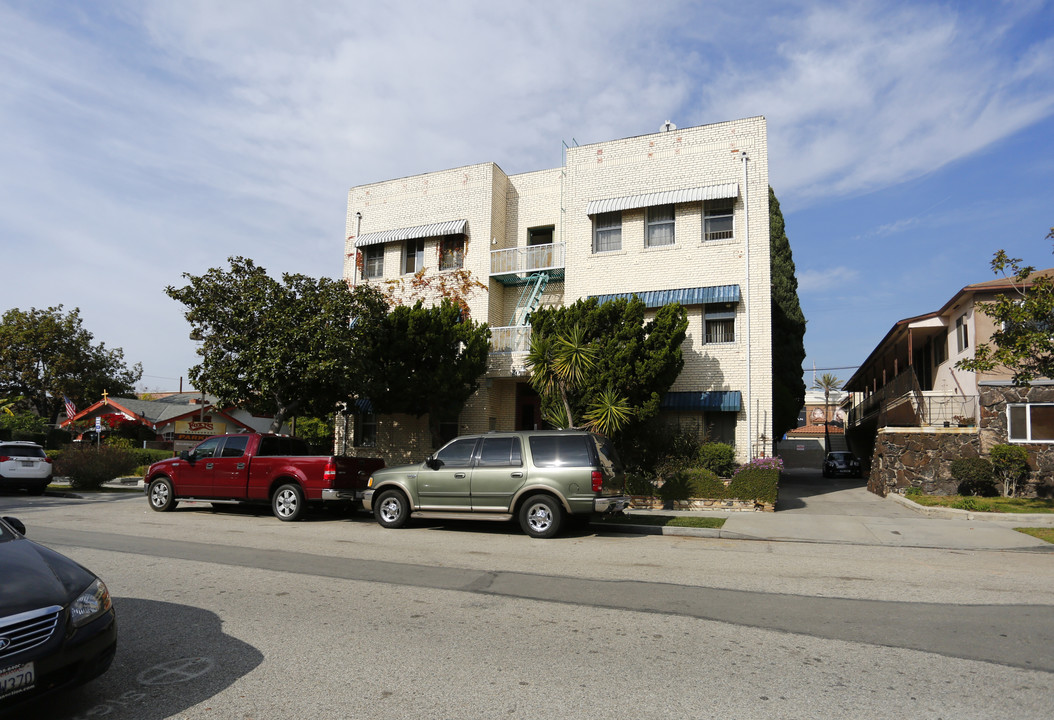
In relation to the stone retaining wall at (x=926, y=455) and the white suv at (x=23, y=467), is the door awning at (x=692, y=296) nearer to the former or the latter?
Result: the stone retaining wall at (x=926, y=455)

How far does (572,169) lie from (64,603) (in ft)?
65.9

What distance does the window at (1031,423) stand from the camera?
1792 cm

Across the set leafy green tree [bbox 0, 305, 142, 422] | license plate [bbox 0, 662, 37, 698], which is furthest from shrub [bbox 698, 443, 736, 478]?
leafy green tree [bbox 0, 305, 142, 422]

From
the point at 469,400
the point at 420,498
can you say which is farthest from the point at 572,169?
the point at 420,498

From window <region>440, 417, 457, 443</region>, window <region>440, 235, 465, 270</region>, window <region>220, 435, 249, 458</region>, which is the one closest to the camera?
window <region>220, 435, 249, 458</region>

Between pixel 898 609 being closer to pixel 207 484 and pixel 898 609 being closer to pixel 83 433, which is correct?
pixel 207 484

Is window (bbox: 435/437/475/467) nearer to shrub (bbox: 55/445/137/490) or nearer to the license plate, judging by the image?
the license plate

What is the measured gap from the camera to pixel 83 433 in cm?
3466

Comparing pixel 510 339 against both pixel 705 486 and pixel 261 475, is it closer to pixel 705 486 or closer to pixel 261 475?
pixel 705 486

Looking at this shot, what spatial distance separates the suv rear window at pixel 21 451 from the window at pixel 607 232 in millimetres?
17917

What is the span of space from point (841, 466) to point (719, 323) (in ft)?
62.7

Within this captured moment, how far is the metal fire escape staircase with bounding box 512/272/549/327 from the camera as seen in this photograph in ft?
73.6

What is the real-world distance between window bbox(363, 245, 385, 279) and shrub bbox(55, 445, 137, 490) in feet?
33.7

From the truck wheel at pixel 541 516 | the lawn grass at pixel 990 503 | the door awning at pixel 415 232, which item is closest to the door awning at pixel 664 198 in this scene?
the door awning at pixel 415 232
